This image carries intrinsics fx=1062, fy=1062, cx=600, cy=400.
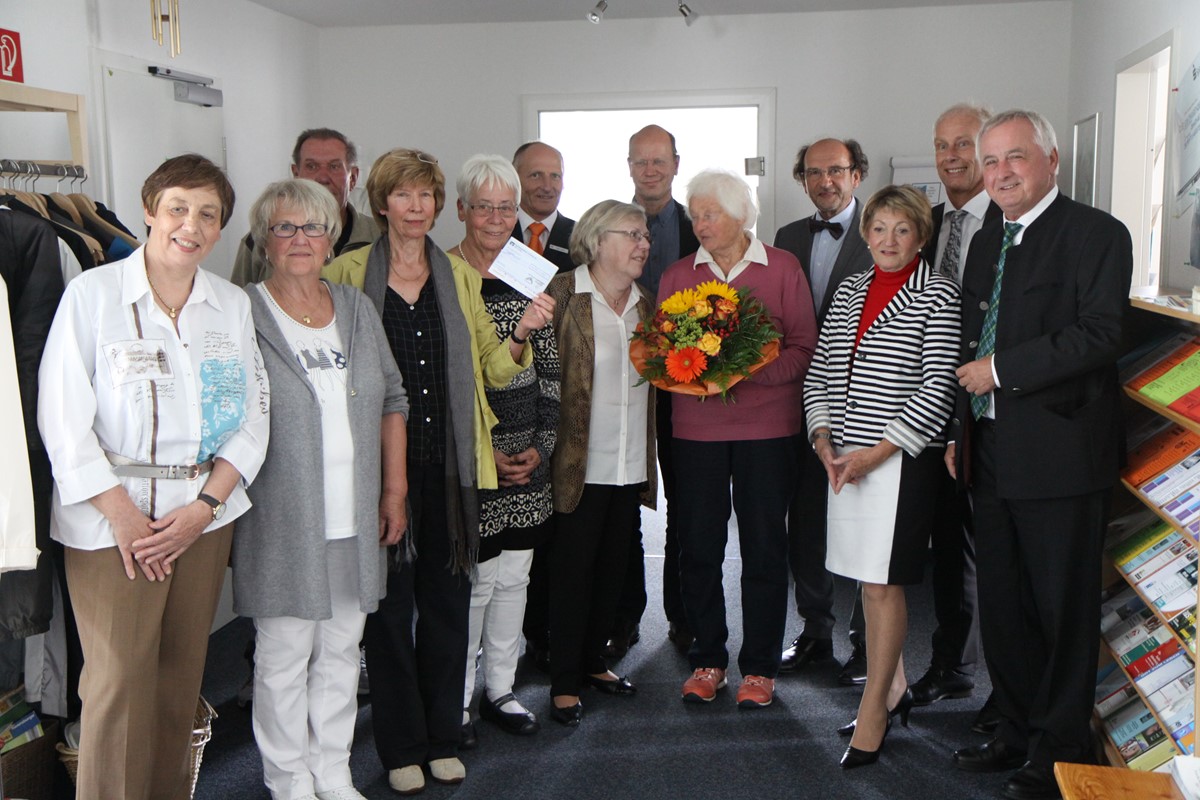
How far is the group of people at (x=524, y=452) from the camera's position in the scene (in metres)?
2.28

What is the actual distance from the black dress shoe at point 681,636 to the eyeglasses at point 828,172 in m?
1.74

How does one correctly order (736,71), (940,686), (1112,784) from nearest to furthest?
1. (1112,784)
2. (940,686)
3. (736,71)

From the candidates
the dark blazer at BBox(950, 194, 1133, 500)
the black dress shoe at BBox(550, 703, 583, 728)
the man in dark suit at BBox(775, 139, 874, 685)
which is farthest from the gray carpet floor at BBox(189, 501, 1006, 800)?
the dark blazer at BBox(950, 194, 1133, 500)

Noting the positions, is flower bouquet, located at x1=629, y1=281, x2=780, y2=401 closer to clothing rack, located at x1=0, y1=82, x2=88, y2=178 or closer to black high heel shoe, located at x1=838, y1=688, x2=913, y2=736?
black high heel shoe, located at x1=838, y1=688, x2=913, y2=736

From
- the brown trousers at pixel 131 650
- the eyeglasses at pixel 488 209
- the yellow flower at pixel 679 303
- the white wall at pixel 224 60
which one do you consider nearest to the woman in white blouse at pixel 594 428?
the yellow flower at pixel 679 303

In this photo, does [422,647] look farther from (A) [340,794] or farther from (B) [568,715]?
(B) [568,715]

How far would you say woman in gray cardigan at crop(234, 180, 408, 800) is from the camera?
8.17 ft

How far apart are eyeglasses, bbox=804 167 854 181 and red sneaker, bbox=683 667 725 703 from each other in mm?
1776

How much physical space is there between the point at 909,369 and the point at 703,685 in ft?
4.22

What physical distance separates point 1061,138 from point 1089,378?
382 centimetres

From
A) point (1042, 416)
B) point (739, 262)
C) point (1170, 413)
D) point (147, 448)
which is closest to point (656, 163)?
point (739, 262)

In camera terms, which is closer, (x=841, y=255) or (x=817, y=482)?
(x=841, y=255)

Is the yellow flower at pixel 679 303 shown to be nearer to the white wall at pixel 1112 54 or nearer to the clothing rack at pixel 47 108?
the clothing rack at pixel 47 108

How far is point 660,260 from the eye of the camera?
3857 millimetres
